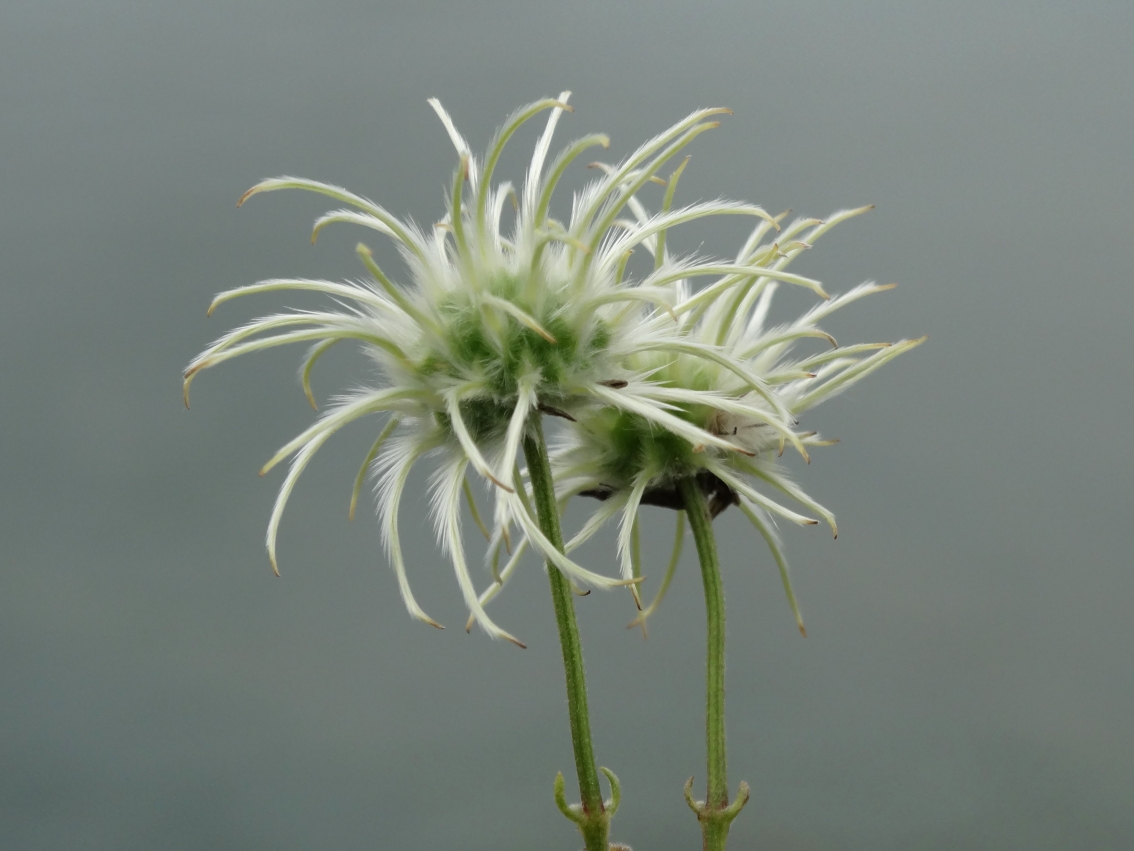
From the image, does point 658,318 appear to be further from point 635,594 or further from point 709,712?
point 709,712

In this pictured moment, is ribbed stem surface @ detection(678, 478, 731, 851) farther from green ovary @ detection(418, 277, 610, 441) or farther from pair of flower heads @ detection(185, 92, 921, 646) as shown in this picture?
green ovary @ detection(418, 277, 610, 441)

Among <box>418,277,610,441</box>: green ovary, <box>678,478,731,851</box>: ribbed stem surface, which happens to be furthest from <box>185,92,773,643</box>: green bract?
<box>678,478,731,851</box>: ribbed stem surface

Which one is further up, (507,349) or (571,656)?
(507,349)

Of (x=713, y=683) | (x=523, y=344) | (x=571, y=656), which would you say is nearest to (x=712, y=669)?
(x=713, y=683)

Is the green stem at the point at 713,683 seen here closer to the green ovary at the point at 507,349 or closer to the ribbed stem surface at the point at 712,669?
the ribbed stem surface at the point at 712,669

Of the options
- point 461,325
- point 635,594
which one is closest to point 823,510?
point 635,594

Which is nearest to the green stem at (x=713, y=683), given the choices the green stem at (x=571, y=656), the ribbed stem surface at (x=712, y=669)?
the ribbed stem surface at (x=712, y=669)

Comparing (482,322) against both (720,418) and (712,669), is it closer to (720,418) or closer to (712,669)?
(720,418)
